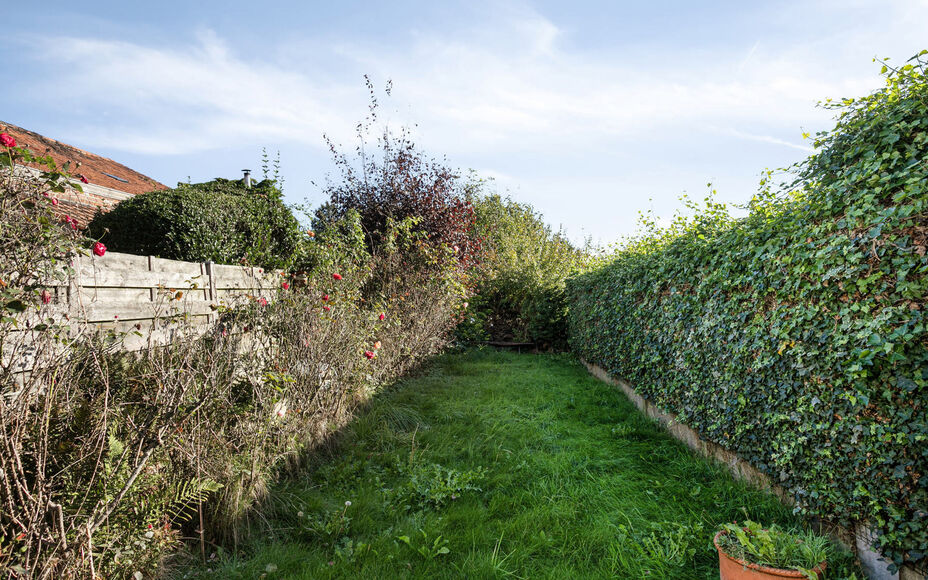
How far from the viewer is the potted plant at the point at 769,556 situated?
2131 mm

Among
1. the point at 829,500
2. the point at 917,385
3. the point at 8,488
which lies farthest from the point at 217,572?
the point at 917,385

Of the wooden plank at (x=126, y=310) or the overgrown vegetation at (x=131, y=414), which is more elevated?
the wooden plank at (x=126, y=310)

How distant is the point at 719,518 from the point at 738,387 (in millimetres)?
992

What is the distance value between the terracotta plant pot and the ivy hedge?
0.48 m

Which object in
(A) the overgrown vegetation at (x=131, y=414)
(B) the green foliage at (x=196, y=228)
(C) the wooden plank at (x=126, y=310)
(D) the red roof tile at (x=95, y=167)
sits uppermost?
(D) the red roof tile at (x=95, y=167)

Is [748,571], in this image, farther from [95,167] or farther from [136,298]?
[95,167]

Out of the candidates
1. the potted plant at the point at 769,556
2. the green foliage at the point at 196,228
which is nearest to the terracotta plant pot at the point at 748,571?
the potted plant at the point at 769,556

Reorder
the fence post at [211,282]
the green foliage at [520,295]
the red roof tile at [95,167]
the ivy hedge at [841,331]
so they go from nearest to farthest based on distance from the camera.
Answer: the ivy hedge at [841,331] → the fence post at [211,282] → the red roof tile at [95,167] → the green foliage at [520,295]

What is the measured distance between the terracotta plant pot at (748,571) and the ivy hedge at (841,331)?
478 millimetres

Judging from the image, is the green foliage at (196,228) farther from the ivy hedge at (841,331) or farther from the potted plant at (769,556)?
the potted plant at (769,556)

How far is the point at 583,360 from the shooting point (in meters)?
9.82

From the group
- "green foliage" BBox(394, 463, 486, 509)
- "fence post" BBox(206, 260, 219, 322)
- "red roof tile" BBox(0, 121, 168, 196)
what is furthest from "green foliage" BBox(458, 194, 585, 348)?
"red roof tile" BBox(0, 121, 168, 196)

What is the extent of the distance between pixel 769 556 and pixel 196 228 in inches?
269

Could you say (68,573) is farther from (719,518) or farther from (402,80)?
(402,80)
